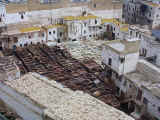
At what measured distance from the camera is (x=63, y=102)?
54.1 ft

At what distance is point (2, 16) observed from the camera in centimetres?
3556

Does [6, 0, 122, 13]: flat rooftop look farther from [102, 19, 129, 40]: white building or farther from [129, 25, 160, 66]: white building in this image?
[129, 25, 160, 66]: white building

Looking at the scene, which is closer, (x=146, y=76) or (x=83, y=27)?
(x=146, y=76)

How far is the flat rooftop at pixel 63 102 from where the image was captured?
15.3 metres

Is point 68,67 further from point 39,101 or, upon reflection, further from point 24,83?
point 39,101

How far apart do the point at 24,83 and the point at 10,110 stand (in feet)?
9.57

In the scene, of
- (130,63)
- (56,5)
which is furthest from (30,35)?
(130,63)

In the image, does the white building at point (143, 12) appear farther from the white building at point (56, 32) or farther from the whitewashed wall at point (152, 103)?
the whitewashed wall at point (152, 103)

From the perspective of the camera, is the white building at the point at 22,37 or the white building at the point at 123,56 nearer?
the white building at the point at 123,56

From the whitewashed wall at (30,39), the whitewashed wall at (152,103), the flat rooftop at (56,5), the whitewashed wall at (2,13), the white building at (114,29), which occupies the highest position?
the flat rooftop at (56,5)

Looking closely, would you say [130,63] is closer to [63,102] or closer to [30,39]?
[63,102]

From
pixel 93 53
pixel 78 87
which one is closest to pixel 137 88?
pixel 78 87

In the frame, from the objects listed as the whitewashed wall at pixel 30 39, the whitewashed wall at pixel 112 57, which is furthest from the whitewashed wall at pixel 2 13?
the whitewashed wall at pixel 112 57

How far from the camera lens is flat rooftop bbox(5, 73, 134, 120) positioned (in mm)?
15320
